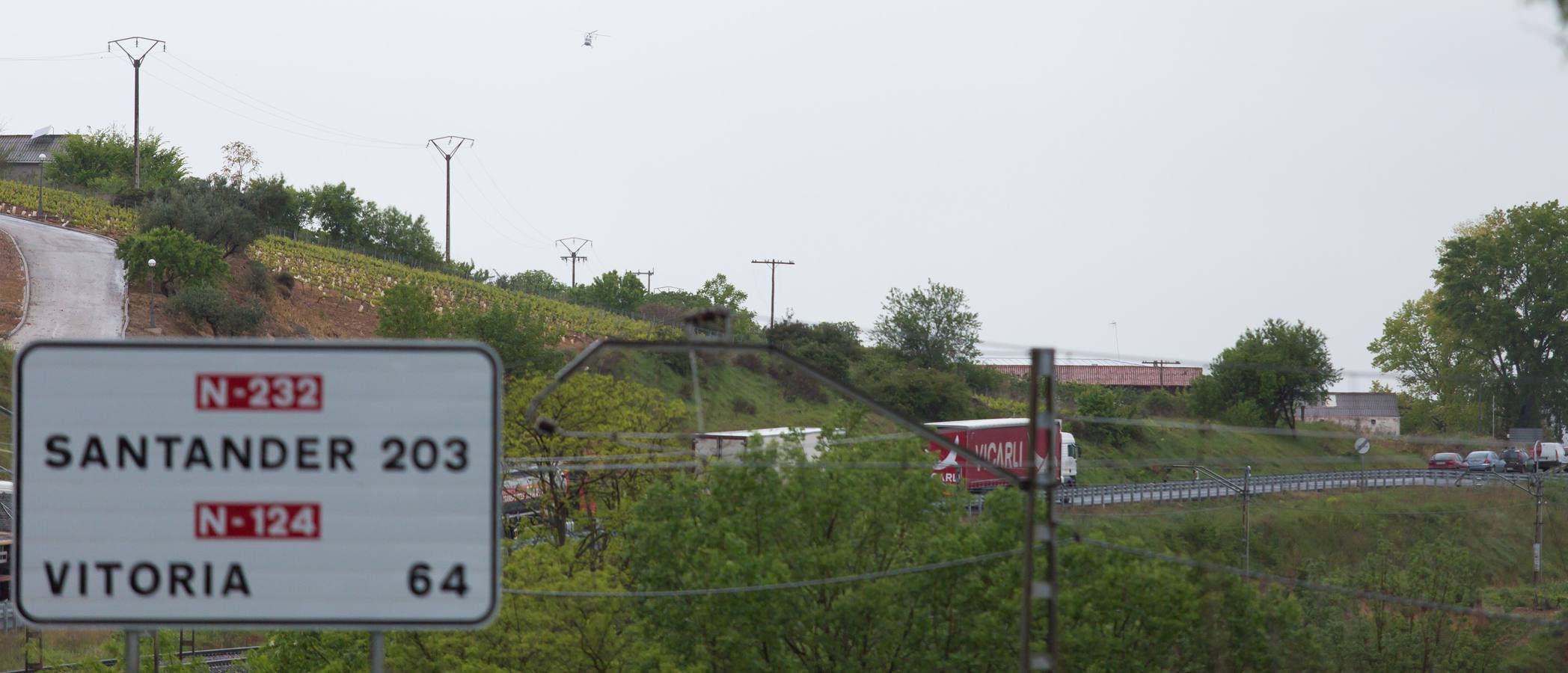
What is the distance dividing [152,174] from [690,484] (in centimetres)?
10897

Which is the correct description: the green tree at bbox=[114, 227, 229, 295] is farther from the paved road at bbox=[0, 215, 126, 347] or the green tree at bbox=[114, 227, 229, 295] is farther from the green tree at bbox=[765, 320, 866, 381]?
the green tree at bbox=[765, 320, 866, 381]

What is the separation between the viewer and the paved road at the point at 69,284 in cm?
6575

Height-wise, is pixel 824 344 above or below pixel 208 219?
below

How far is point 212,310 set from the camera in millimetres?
70875

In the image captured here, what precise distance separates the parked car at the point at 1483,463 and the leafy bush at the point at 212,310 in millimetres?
67650

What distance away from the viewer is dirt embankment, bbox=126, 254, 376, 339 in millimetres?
70625

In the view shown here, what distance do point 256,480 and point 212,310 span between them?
7009 cm

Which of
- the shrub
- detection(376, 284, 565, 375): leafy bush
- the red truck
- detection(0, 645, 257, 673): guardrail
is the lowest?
detection(0, 645, 257, 673): guardrail

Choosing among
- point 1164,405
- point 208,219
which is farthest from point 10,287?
point 1164,405

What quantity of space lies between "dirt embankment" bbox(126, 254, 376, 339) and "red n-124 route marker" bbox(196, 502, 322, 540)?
219ft

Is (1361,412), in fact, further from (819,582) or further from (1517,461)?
(819,582)

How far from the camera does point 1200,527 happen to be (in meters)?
57.9

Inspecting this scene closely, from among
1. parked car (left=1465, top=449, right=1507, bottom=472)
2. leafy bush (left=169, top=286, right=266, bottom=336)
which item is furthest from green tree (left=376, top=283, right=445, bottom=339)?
parked car (left=1465, top=449, right=1507, bottom=472)

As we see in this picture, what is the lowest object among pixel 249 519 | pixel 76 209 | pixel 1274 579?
pixel 1274 579
